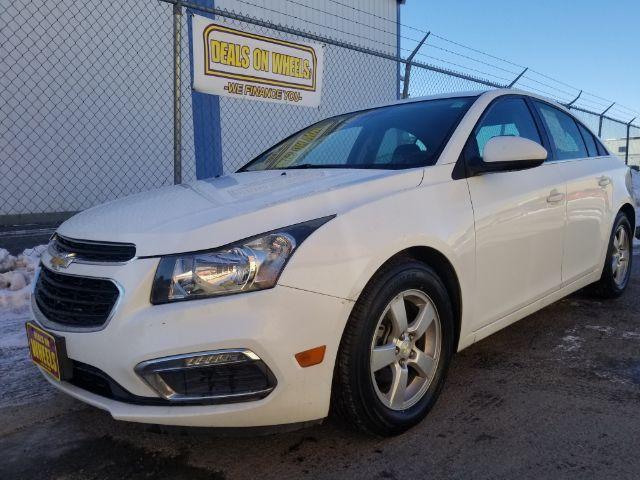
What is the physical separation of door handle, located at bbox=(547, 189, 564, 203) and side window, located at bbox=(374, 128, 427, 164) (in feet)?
2.92

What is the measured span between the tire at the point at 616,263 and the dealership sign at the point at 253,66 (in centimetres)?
327

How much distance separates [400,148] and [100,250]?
1599mm

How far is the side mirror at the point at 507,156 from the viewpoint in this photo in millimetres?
2625

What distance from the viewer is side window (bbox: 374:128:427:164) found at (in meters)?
2.75

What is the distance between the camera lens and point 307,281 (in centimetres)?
191

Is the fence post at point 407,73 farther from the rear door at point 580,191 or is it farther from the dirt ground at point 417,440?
the dirt ground at point 417,440

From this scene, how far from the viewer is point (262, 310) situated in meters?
1.83

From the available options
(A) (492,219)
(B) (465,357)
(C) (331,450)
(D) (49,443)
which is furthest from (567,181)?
(D) (49,443)

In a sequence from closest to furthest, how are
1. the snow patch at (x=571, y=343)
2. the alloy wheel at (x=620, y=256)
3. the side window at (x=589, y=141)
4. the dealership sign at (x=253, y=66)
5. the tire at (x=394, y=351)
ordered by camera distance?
1. the tire at (x=394, y=351)
2. the snow patch at (x=571, y=343)
3. the side window at (x=589, y=141)
4. the alloy wheel at (x=620, y=256)
5. the dealership sign at (x=253, y=66)

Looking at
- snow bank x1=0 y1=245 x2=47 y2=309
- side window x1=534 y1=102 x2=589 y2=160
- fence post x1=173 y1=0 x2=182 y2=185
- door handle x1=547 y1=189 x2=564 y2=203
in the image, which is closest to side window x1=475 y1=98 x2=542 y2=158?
side window x1=534 y1=102 x2=589 y2=160

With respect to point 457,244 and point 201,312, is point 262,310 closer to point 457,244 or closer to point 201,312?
point 201,312

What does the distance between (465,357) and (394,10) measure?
11.5 meters

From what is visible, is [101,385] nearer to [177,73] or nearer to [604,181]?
[177,73]

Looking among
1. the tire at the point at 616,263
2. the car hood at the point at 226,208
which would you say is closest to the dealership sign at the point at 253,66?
the car hood at the point at 226,208
